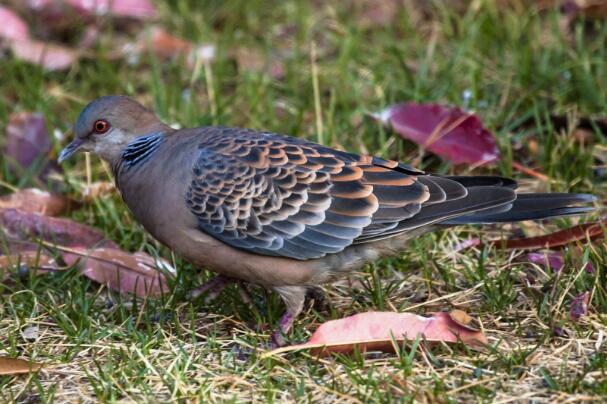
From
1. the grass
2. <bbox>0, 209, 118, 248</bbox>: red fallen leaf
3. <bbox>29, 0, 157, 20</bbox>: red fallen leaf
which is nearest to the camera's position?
the grass

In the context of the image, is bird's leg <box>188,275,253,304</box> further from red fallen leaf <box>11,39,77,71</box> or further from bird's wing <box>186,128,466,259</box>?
red fallen leaf <box>11,39,77,71</box>

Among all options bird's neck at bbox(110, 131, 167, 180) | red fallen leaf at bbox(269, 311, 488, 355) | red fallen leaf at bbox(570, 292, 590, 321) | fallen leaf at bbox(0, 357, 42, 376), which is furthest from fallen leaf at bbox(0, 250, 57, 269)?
red fallen leaf at bbox(570, 292, 590, 321)

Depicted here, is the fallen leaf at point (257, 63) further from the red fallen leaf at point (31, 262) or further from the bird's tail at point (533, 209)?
the bird's tail at point (533, 209)

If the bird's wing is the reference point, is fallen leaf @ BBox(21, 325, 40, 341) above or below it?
below

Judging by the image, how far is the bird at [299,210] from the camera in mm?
4020

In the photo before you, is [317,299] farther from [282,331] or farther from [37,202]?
[37,202]

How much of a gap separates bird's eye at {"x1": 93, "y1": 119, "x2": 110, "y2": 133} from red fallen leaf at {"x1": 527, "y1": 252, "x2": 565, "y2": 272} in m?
1.99

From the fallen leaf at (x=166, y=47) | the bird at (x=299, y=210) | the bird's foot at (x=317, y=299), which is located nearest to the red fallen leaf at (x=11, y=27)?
the fallen leaf at (x=166, y=47)

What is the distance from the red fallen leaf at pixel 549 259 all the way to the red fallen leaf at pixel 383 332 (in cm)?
81

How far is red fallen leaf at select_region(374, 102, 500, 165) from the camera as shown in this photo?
522 centimetres

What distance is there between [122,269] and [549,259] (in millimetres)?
1906

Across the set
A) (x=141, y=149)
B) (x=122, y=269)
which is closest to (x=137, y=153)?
(x=141, y=149)

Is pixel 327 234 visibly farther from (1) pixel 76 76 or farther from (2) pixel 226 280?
(1) pixel 76 76

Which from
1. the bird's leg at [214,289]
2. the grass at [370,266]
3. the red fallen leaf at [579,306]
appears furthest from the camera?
the bird's leg at [214,289]
